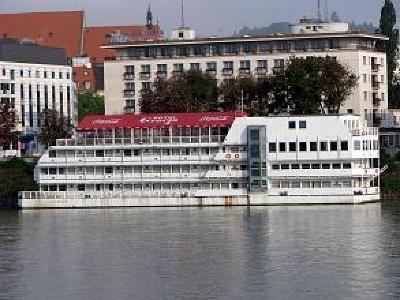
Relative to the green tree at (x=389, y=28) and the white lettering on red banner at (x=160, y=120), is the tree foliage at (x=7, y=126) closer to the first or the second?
the white lettering on red banner at (x=160, y=120)

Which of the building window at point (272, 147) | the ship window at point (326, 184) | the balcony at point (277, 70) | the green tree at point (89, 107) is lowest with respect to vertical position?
the ship window at point (326, 184)

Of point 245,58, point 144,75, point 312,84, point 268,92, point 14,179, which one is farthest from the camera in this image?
point 144,75

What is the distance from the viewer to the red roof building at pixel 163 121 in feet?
417

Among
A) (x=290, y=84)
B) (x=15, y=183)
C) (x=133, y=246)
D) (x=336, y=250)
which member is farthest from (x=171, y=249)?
(x=290, y=84)

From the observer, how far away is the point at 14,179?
→ 455ft

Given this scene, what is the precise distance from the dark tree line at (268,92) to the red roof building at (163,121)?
1684 centimetres

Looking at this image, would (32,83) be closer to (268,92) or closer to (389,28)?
(268,92)

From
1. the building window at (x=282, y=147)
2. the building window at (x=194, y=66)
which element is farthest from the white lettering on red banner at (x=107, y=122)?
the building window at (x=194, y=66)

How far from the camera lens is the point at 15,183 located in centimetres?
13750

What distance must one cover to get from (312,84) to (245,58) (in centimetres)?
2358

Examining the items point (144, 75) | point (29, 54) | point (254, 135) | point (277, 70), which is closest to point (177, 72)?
Answer: point (144, 75)

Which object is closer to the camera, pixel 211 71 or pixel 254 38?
pixel 254 38

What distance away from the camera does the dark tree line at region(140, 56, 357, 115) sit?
484ft

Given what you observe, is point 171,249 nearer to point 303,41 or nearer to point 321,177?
point 321,177
